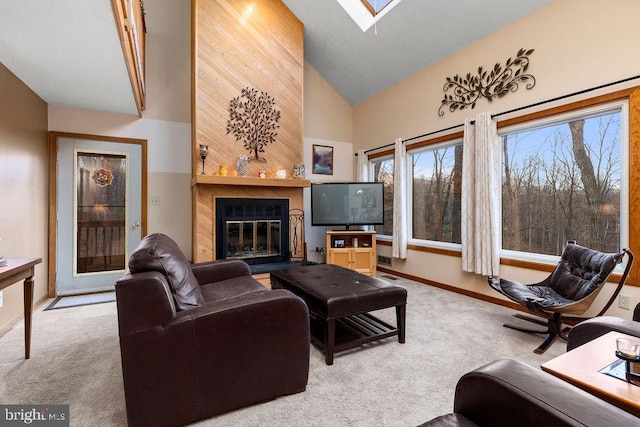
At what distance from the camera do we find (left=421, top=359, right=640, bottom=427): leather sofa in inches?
26.9

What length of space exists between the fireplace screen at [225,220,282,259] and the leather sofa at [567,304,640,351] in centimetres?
343

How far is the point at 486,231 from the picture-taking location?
332 centimetres

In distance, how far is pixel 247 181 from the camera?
155 inches

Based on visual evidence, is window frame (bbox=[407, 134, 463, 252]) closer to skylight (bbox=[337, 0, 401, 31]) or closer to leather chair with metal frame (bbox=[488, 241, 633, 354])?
leather chair with metal frame (bbox=[488, 241, 633, 354])

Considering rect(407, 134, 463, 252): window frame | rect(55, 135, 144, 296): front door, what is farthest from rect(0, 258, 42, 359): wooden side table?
rect(407, 134, 463, 252): window frame

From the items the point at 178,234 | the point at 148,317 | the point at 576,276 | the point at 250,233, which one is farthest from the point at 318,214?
the point at 148,317

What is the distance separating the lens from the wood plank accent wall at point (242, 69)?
12.7 feet

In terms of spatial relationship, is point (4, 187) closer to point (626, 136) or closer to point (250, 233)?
point (250, 233)

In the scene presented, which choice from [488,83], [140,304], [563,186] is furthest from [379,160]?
[140,304]

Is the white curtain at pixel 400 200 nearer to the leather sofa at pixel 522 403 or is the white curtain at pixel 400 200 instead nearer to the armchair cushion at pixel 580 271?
the armchair cushion at pixel 580 271

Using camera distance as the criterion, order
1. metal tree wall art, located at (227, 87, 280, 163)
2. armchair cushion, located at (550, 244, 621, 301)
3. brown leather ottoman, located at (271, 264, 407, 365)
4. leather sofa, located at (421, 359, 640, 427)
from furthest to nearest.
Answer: metal tree wall art, located at (227, 87, 280, 163) → armchair cushion, located at (550, 244, 621, 301) → brown leather ottoman, located at (271, 264, 407, 365) → leather sofa, located at (421, 359, 640, 427)

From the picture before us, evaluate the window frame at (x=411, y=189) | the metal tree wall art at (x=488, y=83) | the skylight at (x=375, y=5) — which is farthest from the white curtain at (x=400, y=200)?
the skylight at (x=375, y=5)

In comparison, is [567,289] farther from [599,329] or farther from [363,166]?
[363,166]

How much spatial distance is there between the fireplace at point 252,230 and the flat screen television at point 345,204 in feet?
1.72
